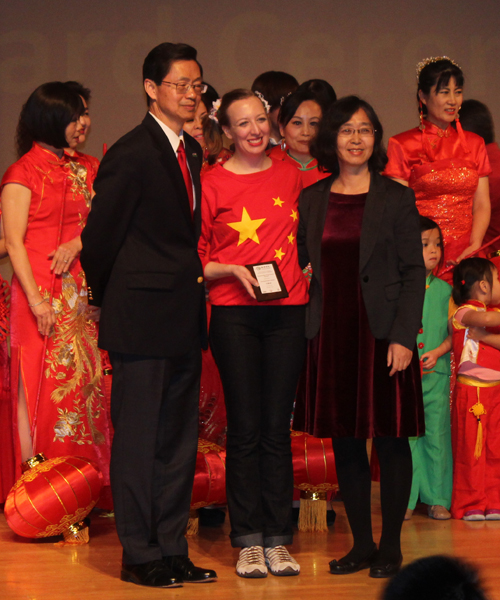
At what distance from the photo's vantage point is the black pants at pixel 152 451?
2.47m

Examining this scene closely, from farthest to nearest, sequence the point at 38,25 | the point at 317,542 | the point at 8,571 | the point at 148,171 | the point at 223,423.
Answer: the point at 38,25 → the point at 223,423 → the point at 317,542 → the point at 8,571 → the point at 148,171

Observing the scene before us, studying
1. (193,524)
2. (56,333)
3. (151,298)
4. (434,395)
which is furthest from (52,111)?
(434,395)

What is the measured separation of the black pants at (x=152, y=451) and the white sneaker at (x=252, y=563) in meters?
0.18

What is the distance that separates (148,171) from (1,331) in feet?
3.96

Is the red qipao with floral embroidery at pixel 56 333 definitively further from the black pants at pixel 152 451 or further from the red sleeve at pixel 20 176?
the black pants at pixel 152 451

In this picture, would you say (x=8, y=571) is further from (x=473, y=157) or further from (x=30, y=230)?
A: (x=473, y=157)

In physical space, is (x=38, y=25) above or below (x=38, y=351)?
above

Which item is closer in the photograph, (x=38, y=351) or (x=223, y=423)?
(x=38, y=351)

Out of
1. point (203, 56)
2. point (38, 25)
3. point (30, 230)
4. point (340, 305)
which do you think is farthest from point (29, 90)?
point (340, 305)

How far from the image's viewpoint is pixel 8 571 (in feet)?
8.59

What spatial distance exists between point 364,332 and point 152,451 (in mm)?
738

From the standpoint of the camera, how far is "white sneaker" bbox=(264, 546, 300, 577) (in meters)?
2.53

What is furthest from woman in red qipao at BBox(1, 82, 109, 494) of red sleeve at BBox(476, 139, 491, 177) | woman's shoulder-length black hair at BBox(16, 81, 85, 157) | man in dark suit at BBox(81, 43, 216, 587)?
red sleeve at BBox(476, 139, 491, 177)

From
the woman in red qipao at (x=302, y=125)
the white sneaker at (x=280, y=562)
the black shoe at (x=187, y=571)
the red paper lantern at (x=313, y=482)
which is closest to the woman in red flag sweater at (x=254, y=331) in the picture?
the white sneaker at (x=280, y=562)
